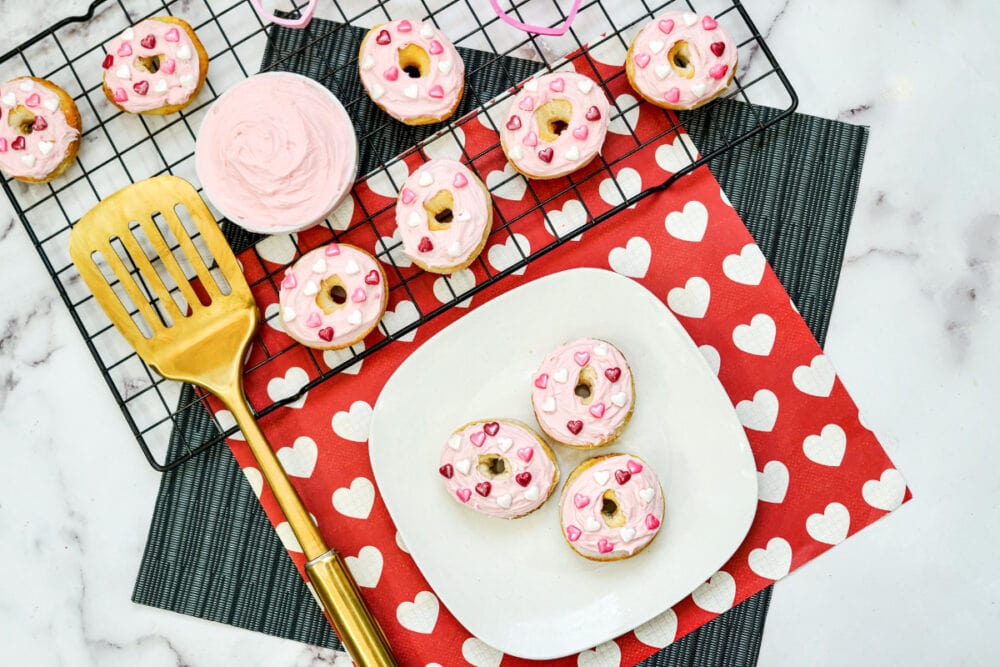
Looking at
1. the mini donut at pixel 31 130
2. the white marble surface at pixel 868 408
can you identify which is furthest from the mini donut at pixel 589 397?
the mini donut at pixel 31 130

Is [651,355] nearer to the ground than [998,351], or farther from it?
farther from it

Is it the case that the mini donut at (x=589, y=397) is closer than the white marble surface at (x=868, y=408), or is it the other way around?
the mini donut at (x=589, y=397)

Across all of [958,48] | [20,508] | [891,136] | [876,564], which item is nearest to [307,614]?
[20,508]

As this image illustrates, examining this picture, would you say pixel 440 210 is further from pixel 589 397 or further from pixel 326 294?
pixel 589 397

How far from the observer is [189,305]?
5.39ft

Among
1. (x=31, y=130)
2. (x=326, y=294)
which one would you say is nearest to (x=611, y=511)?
(x=326, y=294)

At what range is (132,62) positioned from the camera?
5.41 feet

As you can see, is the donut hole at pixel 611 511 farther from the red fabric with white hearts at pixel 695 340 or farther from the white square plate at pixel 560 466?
the red fabric with white hearts at pixel 695 340

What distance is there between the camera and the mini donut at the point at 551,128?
1.60 m

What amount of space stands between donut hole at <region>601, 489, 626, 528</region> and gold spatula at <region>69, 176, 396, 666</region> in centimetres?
46

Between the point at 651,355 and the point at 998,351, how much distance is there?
2.25 ft

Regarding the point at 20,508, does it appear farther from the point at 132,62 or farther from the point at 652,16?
the point at 652,16

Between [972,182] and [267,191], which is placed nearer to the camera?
[267,191]

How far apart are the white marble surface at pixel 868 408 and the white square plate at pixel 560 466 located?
0.25 metres
